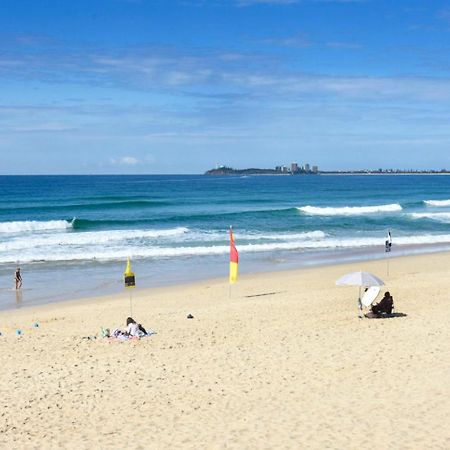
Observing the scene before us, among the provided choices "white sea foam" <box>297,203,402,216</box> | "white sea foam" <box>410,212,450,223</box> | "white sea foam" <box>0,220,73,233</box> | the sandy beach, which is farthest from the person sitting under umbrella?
"white sea foam" <box>297,203,402,216</box>

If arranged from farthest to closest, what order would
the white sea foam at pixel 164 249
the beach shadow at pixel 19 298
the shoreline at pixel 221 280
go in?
1. the white sea foam at pixel 164 249
2. the beach shadow at pixel 19 298
3. the shoreline at pixel 221 280

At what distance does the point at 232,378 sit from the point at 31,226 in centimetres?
3427

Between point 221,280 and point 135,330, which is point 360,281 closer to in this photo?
point 135,330

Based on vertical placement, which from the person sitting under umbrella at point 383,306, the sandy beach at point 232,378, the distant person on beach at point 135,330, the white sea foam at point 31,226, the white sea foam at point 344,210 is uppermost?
the white sea foam at point 344,210

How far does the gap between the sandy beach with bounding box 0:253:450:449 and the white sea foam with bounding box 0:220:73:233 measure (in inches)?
973

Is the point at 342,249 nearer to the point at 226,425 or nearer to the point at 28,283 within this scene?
the point at 28,283

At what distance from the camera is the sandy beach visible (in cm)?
857

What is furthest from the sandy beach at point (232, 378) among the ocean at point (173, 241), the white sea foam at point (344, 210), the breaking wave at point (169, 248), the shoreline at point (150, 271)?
the white sea foam at point (344, 210)

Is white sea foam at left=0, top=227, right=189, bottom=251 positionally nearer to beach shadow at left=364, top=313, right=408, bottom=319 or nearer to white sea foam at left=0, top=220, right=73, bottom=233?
white sea foam at left=0, top=220, right=73, bottom=233

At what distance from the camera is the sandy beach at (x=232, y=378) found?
8.57 m

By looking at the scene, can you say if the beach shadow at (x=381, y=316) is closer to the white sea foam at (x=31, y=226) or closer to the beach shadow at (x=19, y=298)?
the beach shadow at (x=19, y=298)

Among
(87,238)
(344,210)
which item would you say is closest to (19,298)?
(87,238)

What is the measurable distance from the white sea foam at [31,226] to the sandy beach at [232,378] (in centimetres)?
2471

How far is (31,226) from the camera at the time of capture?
42562 mm
